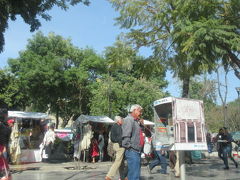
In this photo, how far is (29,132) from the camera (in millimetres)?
16750

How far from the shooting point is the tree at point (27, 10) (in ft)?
35.8

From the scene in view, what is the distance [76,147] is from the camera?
1759 cm

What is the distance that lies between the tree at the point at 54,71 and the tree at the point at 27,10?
13395mm

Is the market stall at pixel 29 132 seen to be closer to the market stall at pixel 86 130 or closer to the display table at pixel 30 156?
the display table at pixel 30 156

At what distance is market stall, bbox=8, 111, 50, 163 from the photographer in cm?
→ 1599

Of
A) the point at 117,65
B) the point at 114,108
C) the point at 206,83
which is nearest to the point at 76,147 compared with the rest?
the point at 117,65

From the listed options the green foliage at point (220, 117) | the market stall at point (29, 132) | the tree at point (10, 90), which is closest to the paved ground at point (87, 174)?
the market stall at point (29, 132)

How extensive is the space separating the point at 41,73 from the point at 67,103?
15.3ft

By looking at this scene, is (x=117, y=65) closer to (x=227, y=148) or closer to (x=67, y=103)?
(x=227, y=148)

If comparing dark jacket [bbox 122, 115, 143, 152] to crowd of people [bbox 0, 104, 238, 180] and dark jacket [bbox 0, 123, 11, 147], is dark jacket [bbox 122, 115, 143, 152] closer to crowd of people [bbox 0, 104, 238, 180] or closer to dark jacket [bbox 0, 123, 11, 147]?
crowd of people [bbox 0, 104, 238, 180]

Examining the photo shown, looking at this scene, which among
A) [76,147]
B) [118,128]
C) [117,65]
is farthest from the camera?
[76,147]

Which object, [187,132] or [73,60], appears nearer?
[187,132]

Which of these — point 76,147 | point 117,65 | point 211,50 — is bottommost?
point 76,147

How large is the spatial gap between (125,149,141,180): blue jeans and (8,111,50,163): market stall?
10348 mm
